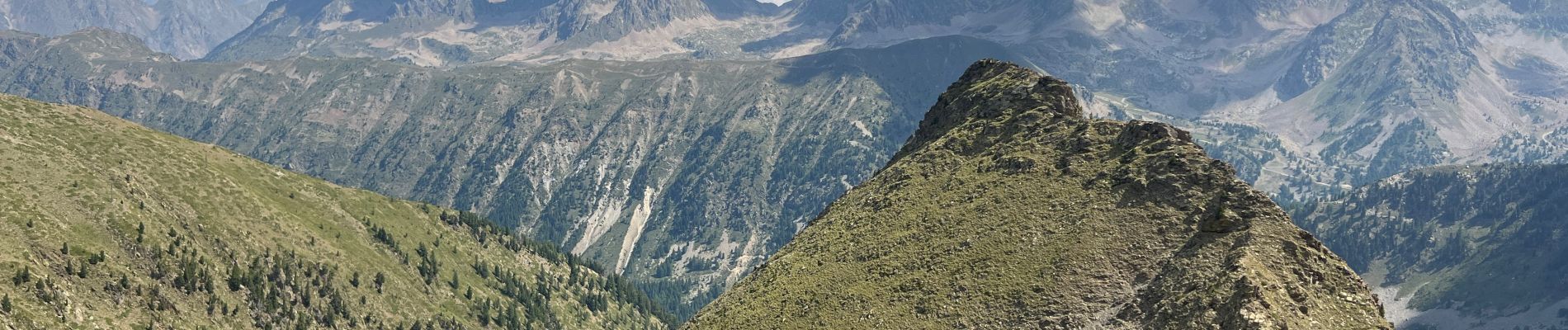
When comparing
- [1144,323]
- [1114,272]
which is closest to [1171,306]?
[1144,323]

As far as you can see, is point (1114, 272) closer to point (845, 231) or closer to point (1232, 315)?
point (1232, 315)

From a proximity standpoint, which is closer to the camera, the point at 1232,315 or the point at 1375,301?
the point at 1232,315

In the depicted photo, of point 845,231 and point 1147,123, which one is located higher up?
A: point 1147,123

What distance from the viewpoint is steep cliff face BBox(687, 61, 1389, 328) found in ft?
263

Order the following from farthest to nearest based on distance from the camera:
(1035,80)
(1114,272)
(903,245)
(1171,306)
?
(1035,80) → (903,245) → (1114,272) → (1171,306)

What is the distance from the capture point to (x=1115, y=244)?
92.4m

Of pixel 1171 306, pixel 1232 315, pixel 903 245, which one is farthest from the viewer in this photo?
pixel 903 245

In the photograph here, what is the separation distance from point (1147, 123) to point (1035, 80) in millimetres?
23486

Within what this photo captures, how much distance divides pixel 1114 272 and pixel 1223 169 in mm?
13386

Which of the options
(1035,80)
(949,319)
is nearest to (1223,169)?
(949,319)

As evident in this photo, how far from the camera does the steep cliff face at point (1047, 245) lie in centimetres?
8006

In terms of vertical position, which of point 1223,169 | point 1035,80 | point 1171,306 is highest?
point 1035,80

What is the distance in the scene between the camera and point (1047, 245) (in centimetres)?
9688

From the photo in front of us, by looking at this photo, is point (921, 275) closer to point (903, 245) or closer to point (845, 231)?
point (903, 245)
